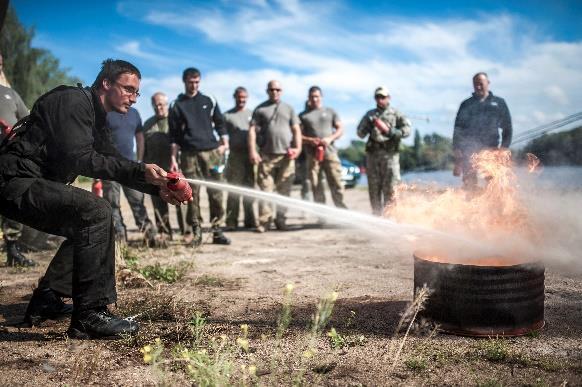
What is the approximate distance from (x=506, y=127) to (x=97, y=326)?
24.8 ft

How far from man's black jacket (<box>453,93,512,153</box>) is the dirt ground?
330 cm

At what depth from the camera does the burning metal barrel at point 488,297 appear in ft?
11.8

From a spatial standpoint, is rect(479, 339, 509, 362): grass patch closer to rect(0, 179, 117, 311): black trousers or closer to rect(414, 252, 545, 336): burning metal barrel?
rect(414, 252, 545, 336): burning metal barrel

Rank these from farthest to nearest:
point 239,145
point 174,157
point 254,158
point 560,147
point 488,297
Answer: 1. point 239,145
2. point 254,158
3. point 174,157
4. point 560,147
5. point 488,297

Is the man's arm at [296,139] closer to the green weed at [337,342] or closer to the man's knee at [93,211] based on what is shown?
the man's knee at [93,211]

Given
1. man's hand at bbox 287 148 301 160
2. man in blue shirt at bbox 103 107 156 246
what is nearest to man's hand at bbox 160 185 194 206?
man in blue shirt at bbox 103 107 156 246

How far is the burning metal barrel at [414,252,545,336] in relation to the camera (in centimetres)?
359

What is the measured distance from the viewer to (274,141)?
9797mm

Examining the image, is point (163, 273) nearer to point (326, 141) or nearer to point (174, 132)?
point (174, 132)

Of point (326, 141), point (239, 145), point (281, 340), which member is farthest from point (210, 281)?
point (326, 141)

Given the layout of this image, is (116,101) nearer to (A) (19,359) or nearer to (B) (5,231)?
(A) (19,359)

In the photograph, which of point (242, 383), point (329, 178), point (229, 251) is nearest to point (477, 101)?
point (329, 178)

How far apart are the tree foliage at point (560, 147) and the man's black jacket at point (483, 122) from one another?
0.49 m

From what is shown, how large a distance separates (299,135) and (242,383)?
7.75 m
